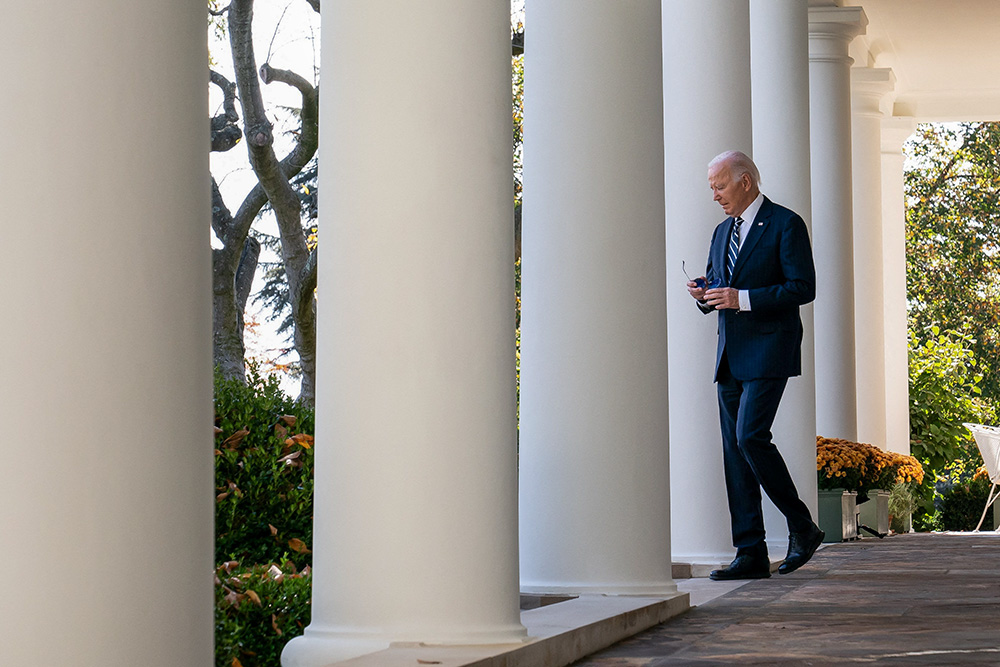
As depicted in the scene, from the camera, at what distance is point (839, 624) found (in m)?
13.0

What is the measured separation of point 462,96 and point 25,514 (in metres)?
5.46

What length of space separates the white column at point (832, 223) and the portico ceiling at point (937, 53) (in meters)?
2.49

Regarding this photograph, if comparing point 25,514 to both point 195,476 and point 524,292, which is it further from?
point 524,292

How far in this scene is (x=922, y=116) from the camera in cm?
5591

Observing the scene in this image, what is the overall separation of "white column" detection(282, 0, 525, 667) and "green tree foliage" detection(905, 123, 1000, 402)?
78.2 m

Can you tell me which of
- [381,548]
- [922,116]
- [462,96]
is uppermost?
[922,116]

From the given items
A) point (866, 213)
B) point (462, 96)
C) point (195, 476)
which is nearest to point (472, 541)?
point (462, 96)

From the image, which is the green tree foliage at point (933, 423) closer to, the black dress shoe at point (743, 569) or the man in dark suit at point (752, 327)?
the black dress shoe at point (743, 569)

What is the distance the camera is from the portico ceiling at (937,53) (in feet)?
142

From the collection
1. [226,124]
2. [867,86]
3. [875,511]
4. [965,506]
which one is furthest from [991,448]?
[226,124]

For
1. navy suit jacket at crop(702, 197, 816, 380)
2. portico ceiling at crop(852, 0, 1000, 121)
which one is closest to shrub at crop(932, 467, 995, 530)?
portico ceiling at crop(852, 0, 1000, 121)

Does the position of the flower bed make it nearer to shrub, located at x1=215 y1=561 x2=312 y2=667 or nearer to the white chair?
the white chair

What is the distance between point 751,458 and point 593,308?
18.7 feet

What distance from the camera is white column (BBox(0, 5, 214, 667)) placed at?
4551mm
